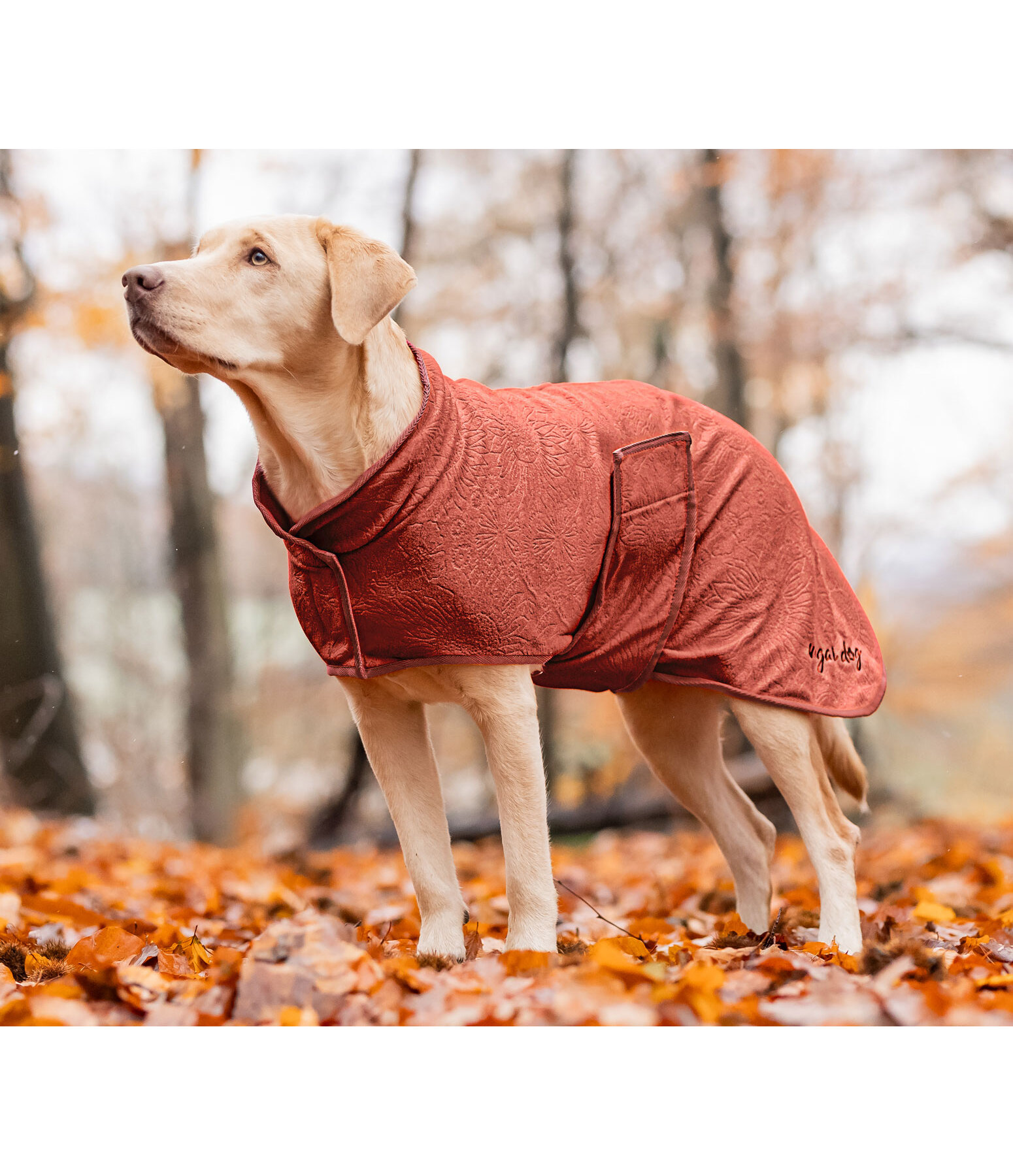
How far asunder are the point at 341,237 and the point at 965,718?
31.1ft

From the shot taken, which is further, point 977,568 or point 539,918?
point 977,568

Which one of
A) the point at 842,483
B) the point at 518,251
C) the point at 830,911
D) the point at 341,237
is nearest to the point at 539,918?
the point at 830,911

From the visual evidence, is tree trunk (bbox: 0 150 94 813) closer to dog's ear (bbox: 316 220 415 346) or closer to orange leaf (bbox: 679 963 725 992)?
dog's ear (bbox: 316 220 415 346)

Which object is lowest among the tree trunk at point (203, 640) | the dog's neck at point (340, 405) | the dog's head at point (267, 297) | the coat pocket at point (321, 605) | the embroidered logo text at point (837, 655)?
the tree trunk at point (203, 640)

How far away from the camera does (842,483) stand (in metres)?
7.96

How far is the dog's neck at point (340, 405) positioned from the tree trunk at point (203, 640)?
596cm

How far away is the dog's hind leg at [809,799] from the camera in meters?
3.29

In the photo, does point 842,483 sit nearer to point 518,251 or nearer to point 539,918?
point 518,251

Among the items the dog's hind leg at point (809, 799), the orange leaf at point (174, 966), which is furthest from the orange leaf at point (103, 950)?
the dog's hind leg at point (809, 799)

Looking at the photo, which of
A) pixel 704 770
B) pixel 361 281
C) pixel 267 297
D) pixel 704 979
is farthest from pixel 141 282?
pixel 704 770

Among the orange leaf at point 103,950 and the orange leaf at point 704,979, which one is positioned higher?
the orange leaf at point 704,979

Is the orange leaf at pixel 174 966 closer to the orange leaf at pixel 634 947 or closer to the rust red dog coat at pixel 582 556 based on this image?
the rust red dog coat at pixel 582 556

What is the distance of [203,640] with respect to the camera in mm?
8867

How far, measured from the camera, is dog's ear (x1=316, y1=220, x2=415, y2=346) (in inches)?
113
